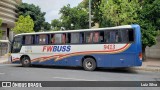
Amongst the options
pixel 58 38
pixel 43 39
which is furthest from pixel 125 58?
pixel 43 39

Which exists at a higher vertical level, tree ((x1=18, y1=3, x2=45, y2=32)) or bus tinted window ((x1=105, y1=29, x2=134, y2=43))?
tree ((x1=18, y1=3, x2=45, y2=32))

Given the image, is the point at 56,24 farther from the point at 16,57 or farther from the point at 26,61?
the point at 26,61

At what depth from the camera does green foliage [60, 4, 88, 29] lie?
3133 centimetres

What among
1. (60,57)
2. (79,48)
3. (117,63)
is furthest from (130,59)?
(60,57)

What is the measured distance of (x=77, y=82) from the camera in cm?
1262

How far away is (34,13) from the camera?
55312mm

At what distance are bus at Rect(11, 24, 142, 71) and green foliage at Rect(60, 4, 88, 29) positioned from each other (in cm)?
1071

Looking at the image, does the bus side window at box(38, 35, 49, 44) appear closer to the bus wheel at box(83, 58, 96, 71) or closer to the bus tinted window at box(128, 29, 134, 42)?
the bus wheel at box(83, 58, 96, 71)

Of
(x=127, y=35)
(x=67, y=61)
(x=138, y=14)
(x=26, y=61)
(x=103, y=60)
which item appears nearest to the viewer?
(x=127, y=35)

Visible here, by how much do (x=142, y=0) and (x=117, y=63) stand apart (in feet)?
36.0

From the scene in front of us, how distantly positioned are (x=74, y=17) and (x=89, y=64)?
13995 mm

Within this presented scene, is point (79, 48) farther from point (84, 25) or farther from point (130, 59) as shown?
point (84, 25)

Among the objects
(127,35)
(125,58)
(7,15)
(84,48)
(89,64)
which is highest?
(7,15)

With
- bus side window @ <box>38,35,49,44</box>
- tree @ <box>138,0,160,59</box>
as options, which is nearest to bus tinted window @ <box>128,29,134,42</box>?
tree @ <box>138,0,160,59</box>
